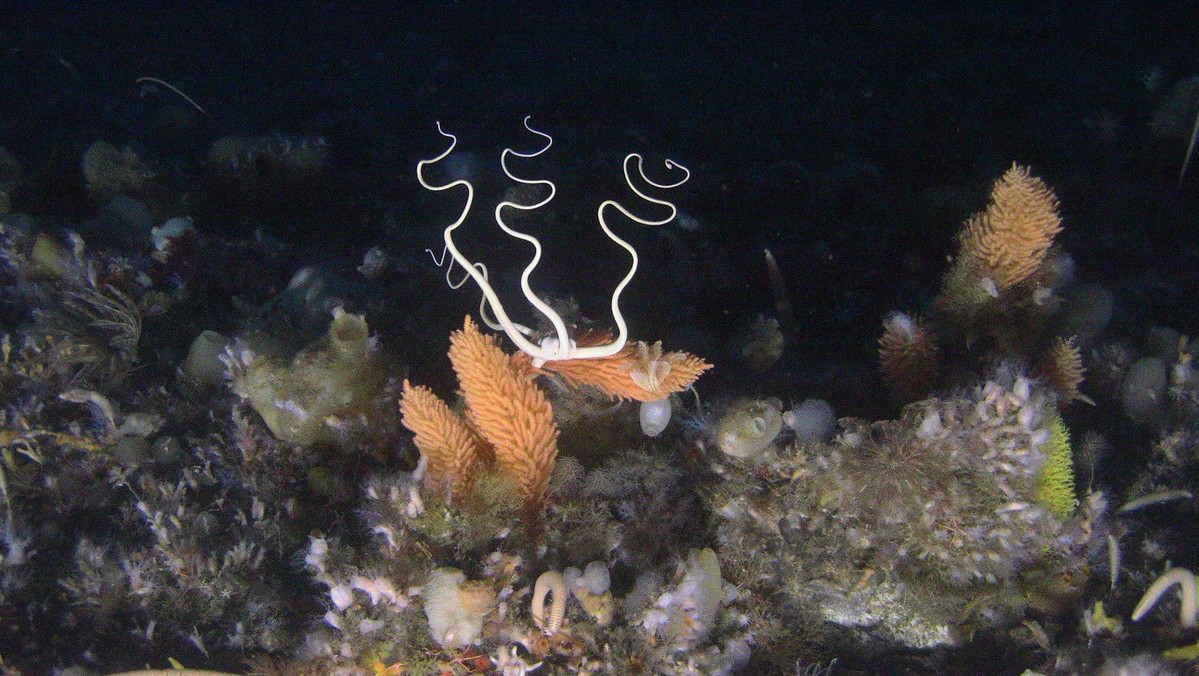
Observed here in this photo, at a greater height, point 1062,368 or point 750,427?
point 1062,368

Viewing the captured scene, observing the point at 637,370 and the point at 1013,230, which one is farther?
the point at 1013,230

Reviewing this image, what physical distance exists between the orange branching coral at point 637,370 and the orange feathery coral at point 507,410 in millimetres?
238

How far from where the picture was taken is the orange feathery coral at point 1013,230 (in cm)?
298

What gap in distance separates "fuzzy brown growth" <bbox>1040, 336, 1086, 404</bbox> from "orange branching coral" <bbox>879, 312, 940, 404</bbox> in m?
0.67

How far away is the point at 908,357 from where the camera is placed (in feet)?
10.1

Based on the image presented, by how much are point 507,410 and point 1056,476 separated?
9.04ft

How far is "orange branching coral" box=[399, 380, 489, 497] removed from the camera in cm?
236

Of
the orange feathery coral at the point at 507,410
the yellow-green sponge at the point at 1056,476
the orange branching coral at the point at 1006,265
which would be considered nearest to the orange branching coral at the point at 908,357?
the orange branching coral at the point at 1006,265

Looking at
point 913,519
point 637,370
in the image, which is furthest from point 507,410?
point 913,519

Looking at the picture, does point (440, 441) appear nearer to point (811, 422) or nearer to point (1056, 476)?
point (811, 422)

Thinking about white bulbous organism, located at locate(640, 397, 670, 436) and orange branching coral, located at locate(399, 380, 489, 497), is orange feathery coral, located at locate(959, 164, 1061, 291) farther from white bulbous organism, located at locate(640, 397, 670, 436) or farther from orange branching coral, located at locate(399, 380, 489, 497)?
orange branching coral, located at locate(399, 380, 489, 497)

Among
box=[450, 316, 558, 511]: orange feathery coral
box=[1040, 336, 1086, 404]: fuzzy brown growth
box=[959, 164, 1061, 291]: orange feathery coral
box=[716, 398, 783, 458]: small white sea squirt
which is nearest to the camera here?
box=[450, 316, 558, 511]: orange feathery coral

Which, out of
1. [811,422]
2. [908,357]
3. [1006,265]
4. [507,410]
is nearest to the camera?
[507,410]

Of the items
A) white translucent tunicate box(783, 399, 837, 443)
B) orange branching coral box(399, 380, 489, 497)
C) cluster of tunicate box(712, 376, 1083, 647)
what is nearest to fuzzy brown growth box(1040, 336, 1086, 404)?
cluster of tunicate box(712, 376, 1083, 647)
